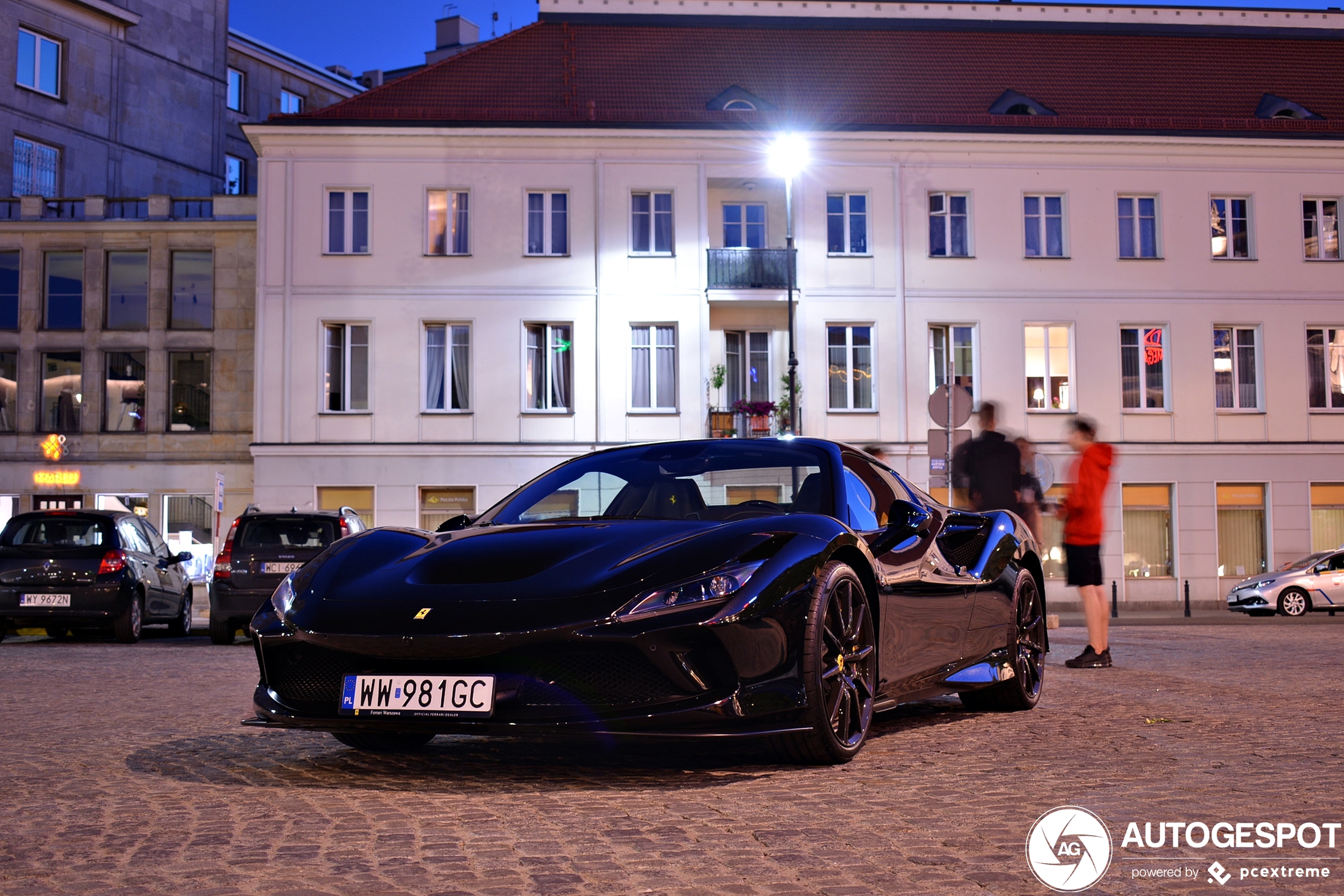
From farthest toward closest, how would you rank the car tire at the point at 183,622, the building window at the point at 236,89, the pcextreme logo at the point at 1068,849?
the building window at the point at 236,89 → the car tire at the point at 183,622 → the pcextreme logo at the point at 1068,849

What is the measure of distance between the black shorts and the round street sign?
8397 mm

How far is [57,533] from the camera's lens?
18.0 metres

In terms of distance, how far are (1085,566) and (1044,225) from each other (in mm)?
26220

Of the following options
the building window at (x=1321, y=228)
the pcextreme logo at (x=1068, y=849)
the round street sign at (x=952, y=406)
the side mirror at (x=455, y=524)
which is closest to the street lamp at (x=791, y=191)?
the round street sign at (x=952, y=406)

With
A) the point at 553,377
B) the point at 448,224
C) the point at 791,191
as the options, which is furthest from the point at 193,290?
the point at 791,191

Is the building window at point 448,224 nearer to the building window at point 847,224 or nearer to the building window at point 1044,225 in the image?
the building window at point 847,224

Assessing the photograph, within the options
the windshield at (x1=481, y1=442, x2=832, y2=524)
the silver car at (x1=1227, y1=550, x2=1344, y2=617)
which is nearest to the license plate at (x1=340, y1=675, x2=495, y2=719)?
the windshield at (x1=481, y1=442, x2=832, y2=524)

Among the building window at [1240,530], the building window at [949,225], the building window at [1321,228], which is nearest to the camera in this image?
the building window at [949,225]

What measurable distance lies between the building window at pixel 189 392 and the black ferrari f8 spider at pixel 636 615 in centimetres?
3335

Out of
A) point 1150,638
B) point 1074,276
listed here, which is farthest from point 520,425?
point 1150,638

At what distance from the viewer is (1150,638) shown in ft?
54.0

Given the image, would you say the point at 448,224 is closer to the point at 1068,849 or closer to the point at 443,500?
the point at 443,500

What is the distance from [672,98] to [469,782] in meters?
32.6

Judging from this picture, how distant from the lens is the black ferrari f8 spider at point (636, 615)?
514 cm
